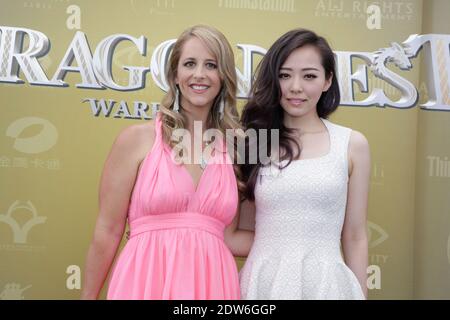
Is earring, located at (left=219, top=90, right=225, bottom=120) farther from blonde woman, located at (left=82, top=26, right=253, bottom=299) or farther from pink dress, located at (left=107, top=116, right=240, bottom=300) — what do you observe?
pink dress, located at (left=107, top=116, right=240, bottom=300)

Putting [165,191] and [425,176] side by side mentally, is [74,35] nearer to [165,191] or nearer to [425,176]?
[165,191]

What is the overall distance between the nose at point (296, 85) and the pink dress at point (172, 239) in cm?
54

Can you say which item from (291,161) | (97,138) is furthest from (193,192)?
(97,138)

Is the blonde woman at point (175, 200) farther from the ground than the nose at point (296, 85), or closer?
closer

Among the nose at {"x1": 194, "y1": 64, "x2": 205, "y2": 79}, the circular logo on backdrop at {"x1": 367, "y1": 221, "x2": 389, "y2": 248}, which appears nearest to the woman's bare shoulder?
the nose at {"x1": 194, "y1": 64, "x2": 205, "y2": 79}

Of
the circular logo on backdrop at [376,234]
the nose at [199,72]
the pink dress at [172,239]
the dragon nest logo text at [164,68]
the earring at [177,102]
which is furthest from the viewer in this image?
the circular logo on backdrop at [376,234]

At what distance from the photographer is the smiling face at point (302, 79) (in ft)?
8.98

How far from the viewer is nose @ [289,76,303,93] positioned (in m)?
2.72

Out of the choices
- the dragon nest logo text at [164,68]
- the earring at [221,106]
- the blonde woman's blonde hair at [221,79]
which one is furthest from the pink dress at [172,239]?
the dragon nest logo text at [164,68]

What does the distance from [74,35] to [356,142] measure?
6.25 ft

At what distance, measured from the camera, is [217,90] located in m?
2.78

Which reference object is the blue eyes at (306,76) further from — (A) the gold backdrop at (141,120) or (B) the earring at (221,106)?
(A) the gold backdrop at (141,120)

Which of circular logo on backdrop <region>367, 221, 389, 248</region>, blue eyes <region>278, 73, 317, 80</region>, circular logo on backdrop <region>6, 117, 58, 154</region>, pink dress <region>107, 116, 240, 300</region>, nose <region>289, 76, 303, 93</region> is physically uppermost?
blue eyes <region>278, 73, 317, 80</region>

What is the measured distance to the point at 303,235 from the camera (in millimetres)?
2643
